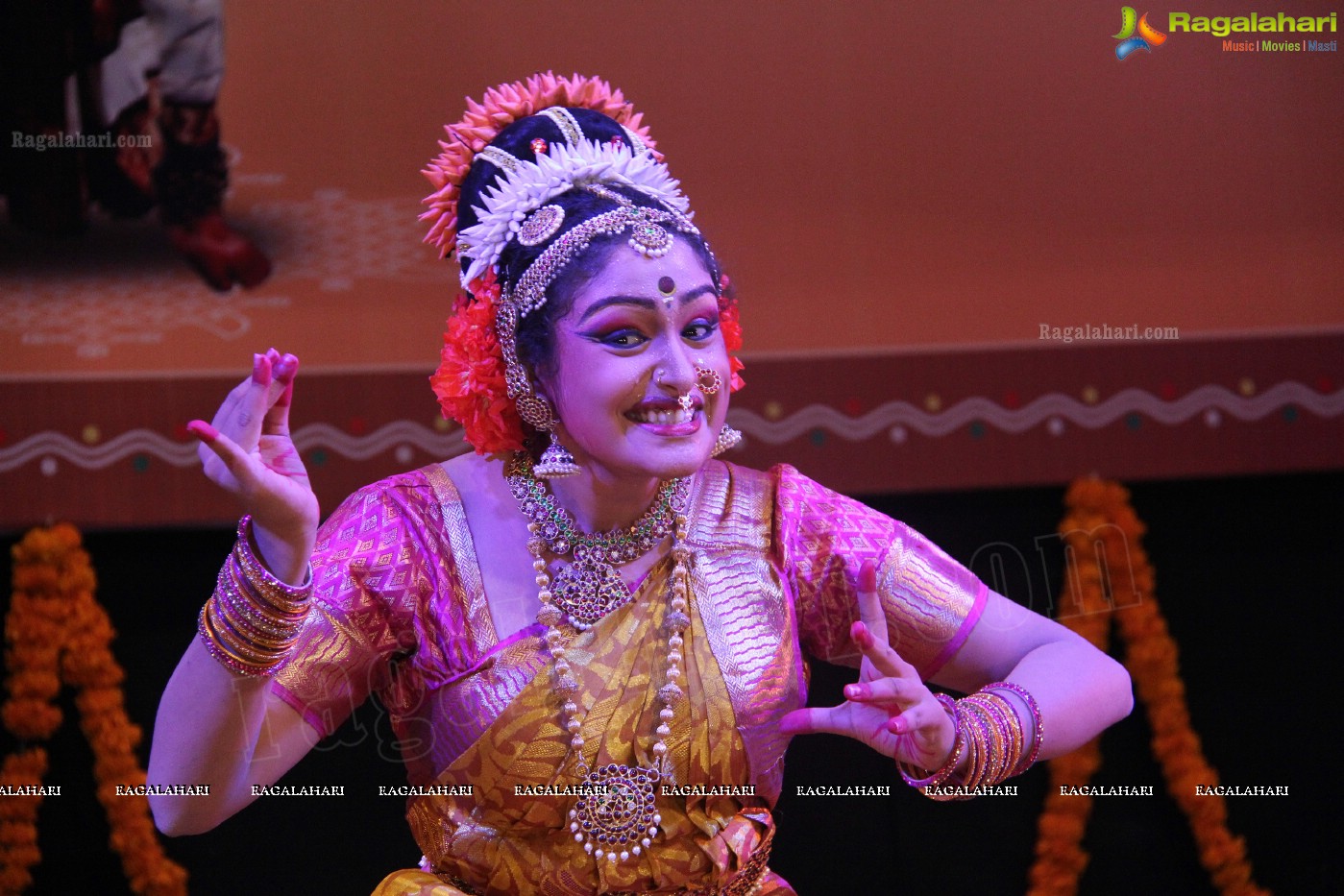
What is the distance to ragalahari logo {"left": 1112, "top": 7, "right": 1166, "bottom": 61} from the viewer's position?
2.62 meters

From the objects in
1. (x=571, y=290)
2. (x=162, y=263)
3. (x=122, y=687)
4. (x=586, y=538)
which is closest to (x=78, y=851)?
(x=122, y=687)

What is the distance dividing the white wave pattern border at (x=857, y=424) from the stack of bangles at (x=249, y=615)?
113cm

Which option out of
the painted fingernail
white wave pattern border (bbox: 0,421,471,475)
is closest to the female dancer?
the painted fingernail

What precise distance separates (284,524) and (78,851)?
163cm

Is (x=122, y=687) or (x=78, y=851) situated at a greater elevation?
(x=122, y=687)

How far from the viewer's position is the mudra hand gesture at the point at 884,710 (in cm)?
150

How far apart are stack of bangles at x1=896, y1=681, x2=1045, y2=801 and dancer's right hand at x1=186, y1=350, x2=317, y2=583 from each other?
763mm

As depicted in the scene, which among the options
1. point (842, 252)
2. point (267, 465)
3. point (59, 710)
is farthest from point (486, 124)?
point (59, 710)

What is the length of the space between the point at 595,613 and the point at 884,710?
0.39 m

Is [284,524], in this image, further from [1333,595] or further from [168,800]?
[1333,595]

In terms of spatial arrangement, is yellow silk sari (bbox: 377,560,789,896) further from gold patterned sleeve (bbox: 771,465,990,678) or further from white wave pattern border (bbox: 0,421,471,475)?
white wave pattern border (bbox: 0,421,471,475)

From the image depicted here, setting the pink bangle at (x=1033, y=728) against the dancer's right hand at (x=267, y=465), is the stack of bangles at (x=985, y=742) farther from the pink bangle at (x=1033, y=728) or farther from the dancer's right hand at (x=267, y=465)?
the dancer's right hand at (x=267, y=465)

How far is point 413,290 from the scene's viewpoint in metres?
2.58

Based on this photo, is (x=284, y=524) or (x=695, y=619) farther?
(x=695, y=619)
